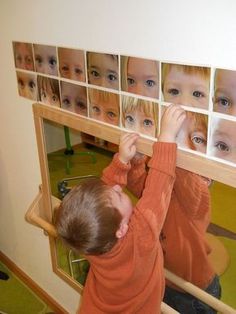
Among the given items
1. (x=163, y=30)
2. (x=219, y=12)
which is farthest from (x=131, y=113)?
(x=219, y=12)

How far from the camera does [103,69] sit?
98 cm

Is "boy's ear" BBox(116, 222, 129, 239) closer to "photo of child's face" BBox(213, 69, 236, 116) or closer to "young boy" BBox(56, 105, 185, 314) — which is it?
"young boy" BBox(56, 105, 185, 314)

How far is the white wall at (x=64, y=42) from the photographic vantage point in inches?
28.6

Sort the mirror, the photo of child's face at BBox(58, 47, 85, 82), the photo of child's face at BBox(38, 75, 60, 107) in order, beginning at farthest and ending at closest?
the photo of child's face at BBox(38, 75, 60, 107), the photo of child's face at BBox(58, 47, 85, 82), the mirror

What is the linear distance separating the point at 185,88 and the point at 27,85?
2.20 ft

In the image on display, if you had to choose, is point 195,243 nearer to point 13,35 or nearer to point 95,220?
point 95,220

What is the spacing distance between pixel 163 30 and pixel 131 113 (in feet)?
0.77

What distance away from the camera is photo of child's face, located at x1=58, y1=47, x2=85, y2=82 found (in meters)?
1.04

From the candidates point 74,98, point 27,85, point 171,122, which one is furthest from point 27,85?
point 171,122

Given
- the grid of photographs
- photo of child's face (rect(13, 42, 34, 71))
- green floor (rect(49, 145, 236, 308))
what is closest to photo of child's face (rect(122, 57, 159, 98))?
the grid of photographs

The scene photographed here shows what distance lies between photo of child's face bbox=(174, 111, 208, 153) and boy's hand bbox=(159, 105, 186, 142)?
0.02 m

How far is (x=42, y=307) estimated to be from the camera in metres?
1.80

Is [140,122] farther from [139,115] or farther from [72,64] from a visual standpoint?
[72,64]

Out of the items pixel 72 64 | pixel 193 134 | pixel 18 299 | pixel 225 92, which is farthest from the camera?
pixel 18 299
